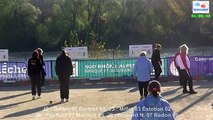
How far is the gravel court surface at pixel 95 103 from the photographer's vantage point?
10852 mm

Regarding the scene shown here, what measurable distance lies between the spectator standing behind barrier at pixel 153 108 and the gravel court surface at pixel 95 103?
478cm

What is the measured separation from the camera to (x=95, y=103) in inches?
508

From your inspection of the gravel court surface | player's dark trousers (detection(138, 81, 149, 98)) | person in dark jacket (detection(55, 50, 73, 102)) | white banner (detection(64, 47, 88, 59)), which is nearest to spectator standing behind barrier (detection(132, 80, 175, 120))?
the gravel court surface

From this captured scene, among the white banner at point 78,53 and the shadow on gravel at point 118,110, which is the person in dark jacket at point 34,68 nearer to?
the shadow on gravel at point 118,110

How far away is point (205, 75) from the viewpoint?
746 inches

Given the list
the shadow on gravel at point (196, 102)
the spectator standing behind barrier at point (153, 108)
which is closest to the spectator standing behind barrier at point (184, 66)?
the shadow on gravel at point (196, 102)

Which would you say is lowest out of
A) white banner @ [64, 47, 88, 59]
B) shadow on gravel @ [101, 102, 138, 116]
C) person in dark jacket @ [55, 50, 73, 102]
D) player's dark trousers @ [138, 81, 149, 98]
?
shadow on gravel @ [101, 102, 138, 116]

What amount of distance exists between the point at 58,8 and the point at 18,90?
55259mm

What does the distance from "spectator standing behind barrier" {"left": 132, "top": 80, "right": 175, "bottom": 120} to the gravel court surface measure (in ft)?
15.7

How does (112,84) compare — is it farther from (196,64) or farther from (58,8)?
(58,8)

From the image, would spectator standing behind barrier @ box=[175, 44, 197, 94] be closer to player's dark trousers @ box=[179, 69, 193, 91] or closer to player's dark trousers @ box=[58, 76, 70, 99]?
player's dark trousers @ box=[179, 69, 193, 91]

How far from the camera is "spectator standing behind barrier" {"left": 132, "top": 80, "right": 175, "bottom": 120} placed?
551 centimetres

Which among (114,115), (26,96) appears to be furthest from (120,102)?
(26,96)

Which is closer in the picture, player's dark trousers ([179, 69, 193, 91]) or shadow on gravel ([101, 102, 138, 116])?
shadow on gravel ([101, 102, 138, 116])
